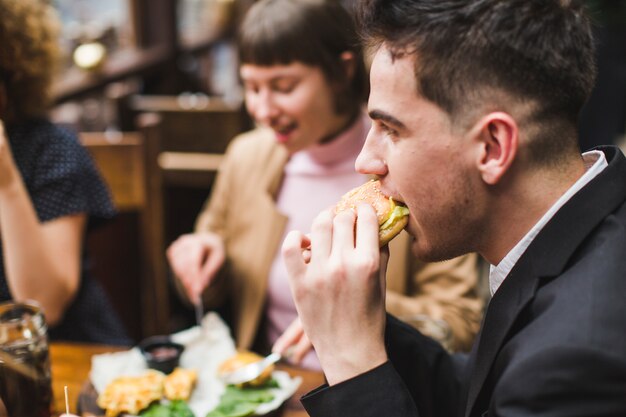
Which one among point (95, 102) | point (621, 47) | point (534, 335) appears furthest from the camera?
point (621, 47)

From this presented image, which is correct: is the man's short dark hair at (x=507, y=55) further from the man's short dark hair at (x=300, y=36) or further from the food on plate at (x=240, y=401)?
the man's short dark hair at (x=300, y=36)

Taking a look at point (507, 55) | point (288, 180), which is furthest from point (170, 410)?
point (288, 180)

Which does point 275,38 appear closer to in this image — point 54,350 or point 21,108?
point 21,108

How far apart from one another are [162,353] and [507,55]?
109cm

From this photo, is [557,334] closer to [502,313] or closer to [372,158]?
[502,313]

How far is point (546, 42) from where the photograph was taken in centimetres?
96

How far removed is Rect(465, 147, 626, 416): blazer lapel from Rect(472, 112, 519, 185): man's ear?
0.39 ft

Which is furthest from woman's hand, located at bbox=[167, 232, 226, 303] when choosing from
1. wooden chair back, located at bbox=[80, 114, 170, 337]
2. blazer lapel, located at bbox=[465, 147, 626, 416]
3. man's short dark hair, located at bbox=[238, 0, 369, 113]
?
blazer lapel, located at bbox=[465, 147, 626, 416]

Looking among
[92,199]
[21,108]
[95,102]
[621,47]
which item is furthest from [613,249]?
[621,47]

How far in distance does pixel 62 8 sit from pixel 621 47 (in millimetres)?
4646

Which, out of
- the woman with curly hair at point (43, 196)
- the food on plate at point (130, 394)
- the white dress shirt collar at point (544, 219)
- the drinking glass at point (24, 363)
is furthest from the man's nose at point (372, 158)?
the woman with curly hair at point (43, 196)

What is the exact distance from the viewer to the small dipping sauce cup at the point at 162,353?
1.51 meters

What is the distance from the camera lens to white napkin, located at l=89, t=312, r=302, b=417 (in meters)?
1.40

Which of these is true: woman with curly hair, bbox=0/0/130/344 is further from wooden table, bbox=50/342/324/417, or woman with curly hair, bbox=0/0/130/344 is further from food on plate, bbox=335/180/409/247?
food on plate, bbox=335/180/409/247
